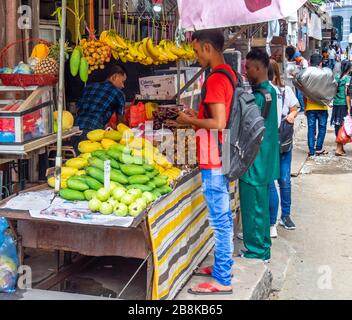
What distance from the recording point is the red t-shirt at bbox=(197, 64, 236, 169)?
3797 millimetres

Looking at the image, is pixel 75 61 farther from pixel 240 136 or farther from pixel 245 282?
pixel 245 282

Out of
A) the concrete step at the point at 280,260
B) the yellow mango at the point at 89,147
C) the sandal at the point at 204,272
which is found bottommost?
the concrete step at the point at 280,260

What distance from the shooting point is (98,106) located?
552 cm

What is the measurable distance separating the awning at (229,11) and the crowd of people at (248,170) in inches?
6.7

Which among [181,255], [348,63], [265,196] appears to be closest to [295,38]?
[348,63]

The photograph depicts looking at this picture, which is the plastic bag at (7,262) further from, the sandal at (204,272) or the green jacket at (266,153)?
the green jacket at (266,153)

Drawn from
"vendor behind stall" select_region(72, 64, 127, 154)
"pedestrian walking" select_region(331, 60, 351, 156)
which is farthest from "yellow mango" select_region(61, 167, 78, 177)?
"pedestrian walking" select_region(331, 60, 351, 156)

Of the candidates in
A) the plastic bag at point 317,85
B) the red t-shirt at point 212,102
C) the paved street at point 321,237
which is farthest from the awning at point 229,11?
the plastic bag at point 317,85

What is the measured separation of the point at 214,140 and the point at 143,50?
2.03 metres

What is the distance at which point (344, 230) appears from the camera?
659 centimetres

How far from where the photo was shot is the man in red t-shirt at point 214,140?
150 inches
